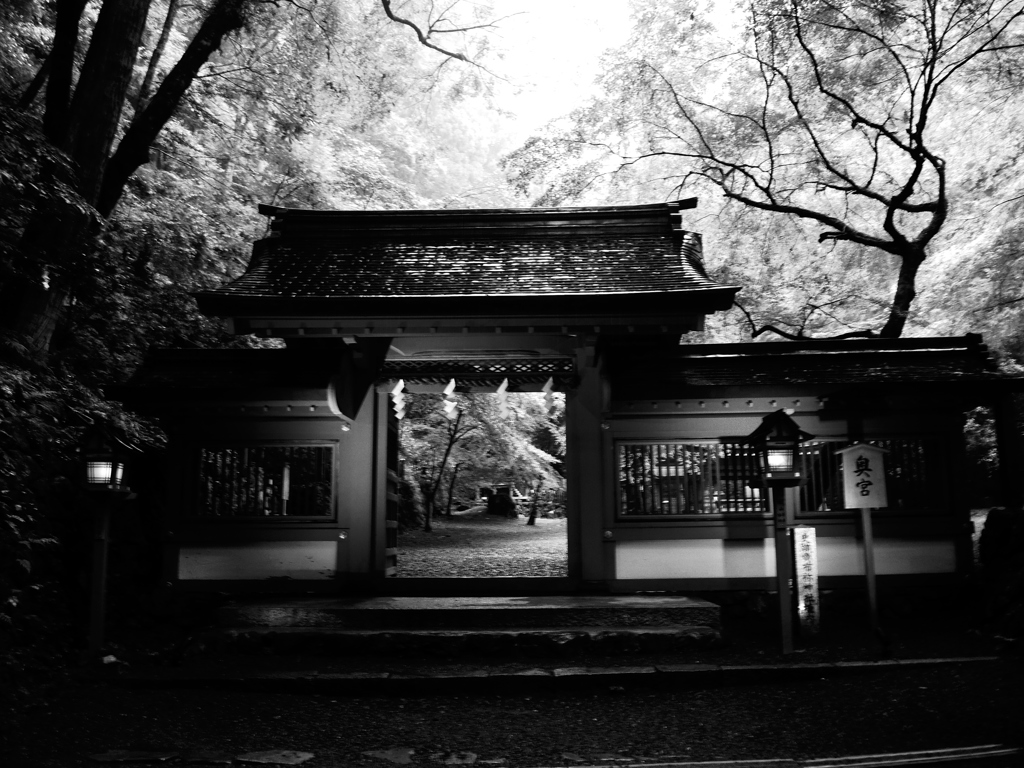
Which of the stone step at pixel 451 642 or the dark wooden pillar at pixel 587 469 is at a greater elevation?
the dark wooden pillar at pixel 587 469

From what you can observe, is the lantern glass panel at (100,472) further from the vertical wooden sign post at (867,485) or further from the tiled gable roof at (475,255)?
the vertical wooden sign post at (867,485)

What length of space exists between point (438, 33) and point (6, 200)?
1026 cm

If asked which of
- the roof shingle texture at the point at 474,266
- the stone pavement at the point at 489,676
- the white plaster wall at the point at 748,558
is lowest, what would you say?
the stone pavement at the point at 489,676

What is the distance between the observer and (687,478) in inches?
341

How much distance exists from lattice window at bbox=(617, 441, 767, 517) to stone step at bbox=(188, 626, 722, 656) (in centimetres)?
179

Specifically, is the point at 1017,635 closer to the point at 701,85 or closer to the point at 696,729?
the point at 696,729

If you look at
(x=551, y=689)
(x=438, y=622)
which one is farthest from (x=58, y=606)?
(x=551, y=689)

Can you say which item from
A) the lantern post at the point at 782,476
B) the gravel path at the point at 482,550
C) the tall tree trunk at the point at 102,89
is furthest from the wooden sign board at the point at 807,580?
the tall tree trunk at the point at 102,89

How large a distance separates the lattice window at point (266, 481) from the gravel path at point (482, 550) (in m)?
1.55

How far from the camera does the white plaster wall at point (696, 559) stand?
335 inches

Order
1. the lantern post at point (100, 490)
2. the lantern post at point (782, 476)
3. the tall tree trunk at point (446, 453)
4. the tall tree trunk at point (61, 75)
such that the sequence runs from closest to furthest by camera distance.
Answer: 1. the lantern post at point (100, 490)
2. the lantern post at point (782, 476)
3. the tall tree trunk at point (61, 75)
4. the tall tree trunk at point (446, 453)

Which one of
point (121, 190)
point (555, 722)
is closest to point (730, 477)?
point (555, 722)

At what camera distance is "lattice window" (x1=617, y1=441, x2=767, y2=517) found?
8602 mm

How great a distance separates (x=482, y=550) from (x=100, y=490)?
28.3 feet
